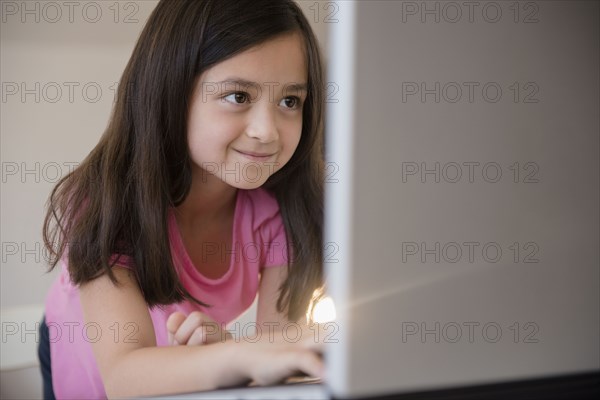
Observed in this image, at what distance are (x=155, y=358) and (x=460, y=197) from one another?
0.48m

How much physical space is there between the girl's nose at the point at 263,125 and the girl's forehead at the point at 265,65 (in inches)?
1.8

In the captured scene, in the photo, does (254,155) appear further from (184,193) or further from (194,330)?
(194,330)

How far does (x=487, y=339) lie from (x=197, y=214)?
0.86 metres

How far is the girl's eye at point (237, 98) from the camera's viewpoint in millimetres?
961

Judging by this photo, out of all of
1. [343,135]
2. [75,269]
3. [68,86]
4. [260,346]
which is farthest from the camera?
[68,86]

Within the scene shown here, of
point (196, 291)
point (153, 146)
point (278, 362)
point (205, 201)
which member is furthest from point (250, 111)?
point (278, 362)

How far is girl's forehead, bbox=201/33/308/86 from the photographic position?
3.12 ft

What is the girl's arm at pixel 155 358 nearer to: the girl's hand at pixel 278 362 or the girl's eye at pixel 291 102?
the girl's hand at pixel 278 362

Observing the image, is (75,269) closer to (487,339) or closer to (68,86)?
(68,86)

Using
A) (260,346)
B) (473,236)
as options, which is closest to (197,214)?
(260,346)

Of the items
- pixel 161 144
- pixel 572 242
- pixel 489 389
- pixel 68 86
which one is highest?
pixel 68 86

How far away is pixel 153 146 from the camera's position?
3.38 feet

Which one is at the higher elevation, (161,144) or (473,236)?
(161,144)

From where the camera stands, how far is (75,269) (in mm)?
1001
